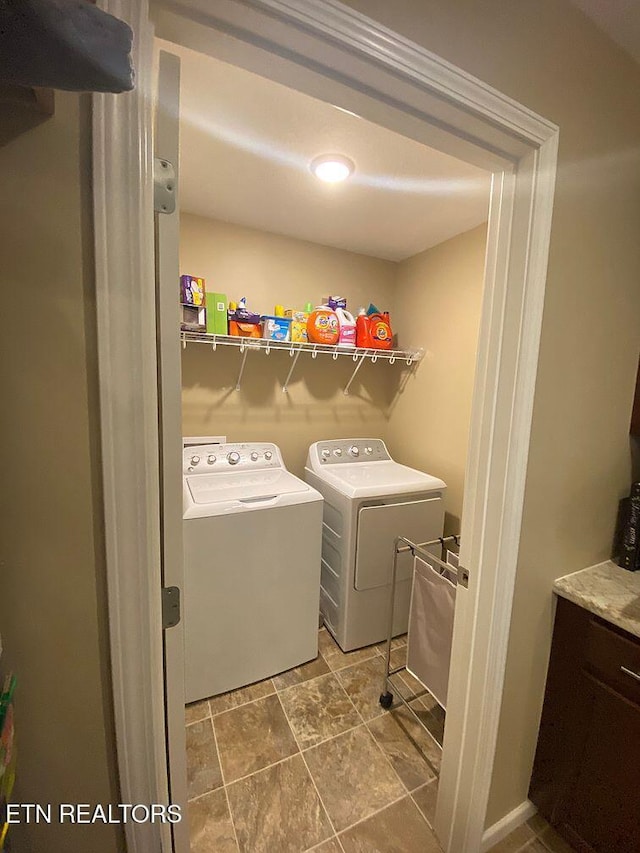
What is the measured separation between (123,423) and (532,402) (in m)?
1.01

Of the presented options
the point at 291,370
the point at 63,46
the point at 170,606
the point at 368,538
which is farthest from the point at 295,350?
the point at 63,46

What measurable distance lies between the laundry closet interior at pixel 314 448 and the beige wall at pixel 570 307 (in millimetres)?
313

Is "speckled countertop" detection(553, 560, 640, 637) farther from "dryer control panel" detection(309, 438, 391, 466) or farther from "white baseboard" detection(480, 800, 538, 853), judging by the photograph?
"dryer control panel" detection(309, 438, 391, 466)

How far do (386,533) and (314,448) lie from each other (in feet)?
2.50

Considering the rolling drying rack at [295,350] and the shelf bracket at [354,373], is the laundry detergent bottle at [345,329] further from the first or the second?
the shelf bracket at [354,373]

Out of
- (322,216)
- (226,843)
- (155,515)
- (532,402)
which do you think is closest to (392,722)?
(226,843)

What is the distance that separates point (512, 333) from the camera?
93 cm

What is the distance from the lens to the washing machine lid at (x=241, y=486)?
1.70 m

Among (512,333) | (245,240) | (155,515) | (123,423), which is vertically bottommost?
(155,515)

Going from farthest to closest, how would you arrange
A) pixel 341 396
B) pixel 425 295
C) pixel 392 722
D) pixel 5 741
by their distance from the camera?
pixel 341 396 → pixel 425 295 → pixel 392 722 → pixel 5 741

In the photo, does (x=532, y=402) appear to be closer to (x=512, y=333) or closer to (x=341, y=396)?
(x=512, y=333)

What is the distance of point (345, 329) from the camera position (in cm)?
228

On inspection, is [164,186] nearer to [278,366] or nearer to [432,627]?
[432,627]

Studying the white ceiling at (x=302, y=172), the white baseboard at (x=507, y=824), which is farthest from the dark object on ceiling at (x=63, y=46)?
the white baseboard at (x=507, y=824)
